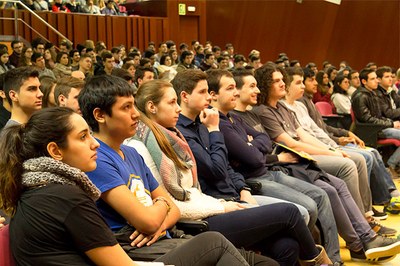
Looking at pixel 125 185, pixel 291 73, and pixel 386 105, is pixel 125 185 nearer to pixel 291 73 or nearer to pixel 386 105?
pixel 291 73

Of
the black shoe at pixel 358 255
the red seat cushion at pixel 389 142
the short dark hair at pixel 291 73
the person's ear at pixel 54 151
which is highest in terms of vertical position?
the person's ear at pixel 54 151

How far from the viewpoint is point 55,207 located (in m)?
1.58

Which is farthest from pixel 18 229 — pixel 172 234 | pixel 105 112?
pixel 172 234

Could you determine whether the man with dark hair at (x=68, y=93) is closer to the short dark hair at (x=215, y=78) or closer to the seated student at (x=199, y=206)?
the seated student at (x=199, y=206)

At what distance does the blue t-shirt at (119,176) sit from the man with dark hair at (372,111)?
3.97 metres

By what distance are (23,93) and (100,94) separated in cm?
121

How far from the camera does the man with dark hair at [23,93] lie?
3.21m

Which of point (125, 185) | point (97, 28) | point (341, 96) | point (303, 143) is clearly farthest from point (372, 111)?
point (97, 28)

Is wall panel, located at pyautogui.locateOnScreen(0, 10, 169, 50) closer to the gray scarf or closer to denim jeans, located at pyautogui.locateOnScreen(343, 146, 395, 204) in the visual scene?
denim jeans, located at pyautogui.locateOnScreen(343, 146, 395, 204)

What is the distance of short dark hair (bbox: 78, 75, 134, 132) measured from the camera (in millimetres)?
2172

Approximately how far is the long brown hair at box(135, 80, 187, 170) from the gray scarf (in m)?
0.89

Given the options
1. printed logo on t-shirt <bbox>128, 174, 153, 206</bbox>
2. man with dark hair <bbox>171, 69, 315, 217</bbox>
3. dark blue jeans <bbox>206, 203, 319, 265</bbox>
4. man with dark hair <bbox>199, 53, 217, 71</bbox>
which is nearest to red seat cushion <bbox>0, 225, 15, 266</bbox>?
printed logo on t-shirt <bbox>128, 174, 153, 206</bbox>

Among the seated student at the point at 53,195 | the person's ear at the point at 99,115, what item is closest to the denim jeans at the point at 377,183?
the person's ear at the point at 99,115

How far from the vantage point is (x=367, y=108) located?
5891mm
